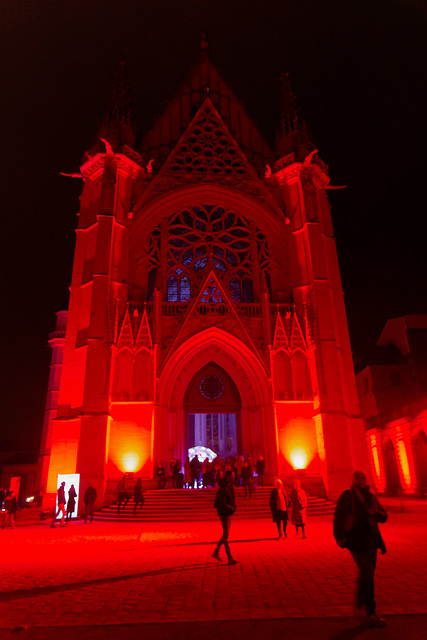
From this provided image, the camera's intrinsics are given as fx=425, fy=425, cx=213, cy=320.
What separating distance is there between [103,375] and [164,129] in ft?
57.2

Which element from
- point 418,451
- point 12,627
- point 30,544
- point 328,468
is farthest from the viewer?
point 418,451

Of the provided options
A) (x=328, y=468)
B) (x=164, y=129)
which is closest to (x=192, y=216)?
(x=164, y=129)

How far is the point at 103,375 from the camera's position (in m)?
18.6

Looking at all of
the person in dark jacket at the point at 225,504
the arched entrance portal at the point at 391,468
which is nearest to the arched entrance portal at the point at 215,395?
the person in dark jacket at the point at 225,504

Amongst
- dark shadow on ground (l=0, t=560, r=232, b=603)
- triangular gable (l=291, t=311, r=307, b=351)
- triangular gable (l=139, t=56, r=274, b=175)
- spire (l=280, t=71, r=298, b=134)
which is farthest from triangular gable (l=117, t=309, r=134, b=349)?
spire (l=280, t=71, r=298, b=134)

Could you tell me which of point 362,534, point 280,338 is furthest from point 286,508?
point 280,338

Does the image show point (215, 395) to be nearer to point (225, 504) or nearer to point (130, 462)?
point (130, 462)

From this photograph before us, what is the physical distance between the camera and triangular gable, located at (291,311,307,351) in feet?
68.4

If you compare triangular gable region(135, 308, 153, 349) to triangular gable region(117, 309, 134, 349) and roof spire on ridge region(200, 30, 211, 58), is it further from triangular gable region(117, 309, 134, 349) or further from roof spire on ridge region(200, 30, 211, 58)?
roof spire on ridge region(200, 30, 211, 58)

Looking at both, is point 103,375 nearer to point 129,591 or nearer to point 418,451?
point 129,591

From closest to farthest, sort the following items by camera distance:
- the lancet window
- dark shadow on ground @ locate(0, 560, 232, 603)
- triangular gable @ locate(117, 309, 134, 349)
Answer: dark shadow on ground @ locate(0, 560, 232, 603), triangular gable @ locate(117, 309, 134, 349), the lancet window

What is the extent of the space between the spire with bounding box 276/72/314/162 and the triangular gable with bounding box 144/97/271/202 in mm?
2490

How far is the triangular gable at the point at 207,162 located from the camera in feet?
82.5

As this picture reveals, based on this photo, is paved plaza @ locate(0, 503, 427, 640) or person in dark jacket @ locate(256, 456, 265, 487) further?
person in dark jacket @ locate(256, 456, 265, 487)
